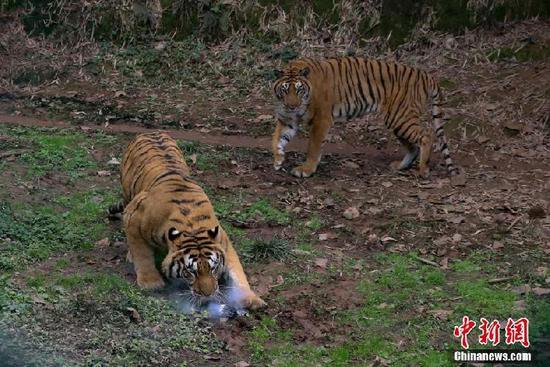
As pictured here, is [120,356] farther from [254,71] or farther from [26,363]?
[254,71]

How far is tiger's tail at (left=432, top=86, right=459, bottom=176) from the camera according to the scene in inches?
353

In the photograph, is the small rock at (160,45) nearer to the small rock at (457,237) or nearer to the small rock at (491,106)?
the small rock at (491,106)

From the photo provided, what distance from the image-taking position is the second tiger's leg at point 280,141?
9047 mm

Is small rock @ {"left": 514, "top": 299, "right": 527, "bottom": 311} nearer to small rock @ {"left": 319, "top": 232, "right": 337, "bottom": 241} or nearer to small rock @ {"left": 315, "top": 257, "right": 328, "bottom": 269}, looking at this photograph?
small rock @ {"left": 315, "top": 257, "right": 328, "bottom": 269}

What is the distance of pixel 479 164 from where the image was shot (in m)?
9.28

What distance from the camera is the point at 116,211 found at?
7.19m

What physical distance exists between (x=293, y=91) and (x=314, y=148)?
0.63 metres

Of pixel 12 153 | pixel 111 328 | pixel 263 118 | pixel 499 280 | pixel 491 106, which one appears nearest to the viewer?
pixel 111 328

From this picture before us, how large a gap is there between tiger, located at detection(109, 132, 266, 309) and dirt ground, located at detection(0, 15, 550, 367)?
23cm

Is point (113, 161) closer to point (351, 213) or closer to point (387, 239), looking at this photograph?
point (351, 213)

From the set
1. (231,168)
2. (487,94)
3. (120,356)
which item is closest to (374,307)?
(120,356)

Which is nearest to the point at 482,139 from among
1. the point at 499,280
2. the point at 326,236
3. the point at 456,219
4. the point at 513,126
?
the point at 513,126

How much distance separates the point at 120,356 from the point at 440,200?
4.00 m

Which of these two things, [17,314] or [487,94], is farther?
[487,94]
